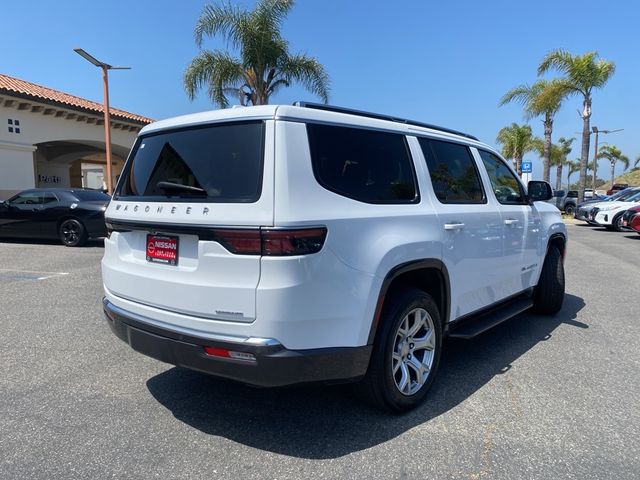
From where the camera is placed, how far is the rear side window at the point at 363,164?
273 cm

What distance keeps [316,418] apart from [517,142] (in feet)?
129

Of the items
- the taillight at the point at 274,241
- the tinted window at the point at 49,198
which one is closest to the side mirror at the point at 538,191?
the taillight at the point at 274,241

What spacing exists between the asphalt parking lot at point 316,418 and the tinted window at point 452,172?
57.3 inches

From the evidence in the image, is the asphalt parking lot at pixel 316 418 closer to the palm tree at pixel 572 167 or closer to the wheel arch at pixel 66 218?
the wheel arch at pixel 66 218

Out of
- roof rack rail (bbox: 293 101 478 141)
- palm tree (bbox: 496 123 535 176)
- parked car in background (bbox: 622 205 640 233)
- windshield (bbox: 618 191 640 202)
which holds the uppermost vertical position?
palm tree (bbox: 496 123 535 176)

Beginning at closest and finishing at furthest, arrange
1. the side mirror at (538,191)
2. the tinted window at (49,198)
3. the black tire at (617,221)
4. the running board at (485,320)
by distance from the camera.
A: 1. the running board at (485,320)
2. the side mirror at (538,191)
3. the tinted window at (49,198)
4. the black tire at (617,221)

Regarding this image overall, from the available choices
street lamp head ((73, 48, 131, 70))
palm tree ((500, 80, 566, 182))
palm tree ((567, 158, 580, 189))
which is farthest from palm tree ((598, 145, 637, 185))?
street lamp head ((73, 48, 131, 70))

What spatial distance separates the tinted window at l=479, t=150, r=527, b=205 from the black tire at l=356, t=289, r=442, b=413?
5.62 ft

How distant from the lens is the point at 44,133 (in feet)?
67.4

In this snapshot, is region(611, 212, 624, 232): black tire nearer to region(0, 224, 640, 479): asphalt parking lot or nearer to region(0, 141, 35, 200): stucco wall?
region(0, 224, 640, 479): asphalt parking lot

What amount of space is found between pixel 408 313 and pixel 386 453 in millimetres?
861

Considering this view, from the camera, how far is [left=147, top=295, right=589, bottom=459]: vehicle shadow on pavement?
2877mm

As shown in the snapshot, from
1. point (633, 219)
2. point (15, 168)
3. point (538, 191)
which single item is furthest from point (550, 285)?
point (15, 168)

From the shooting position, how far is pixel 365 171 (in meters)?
2.99
